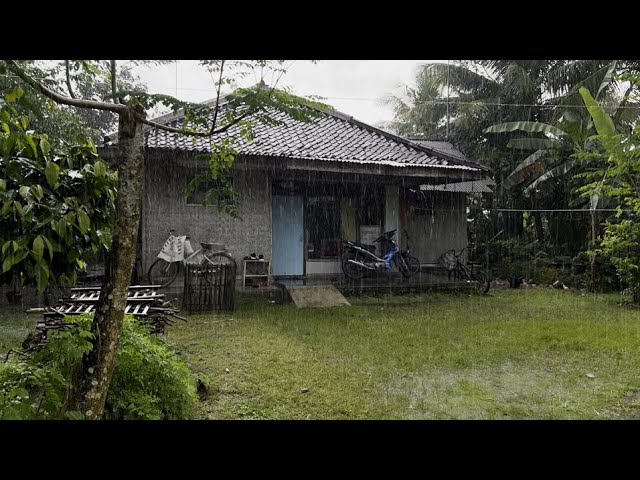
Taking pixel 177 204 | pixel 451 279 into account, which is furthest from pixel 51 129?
pixel 451 279

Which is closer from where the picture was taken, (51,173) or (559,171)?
(51,173)

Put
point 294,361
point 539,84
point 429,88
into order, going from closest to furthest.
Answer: point 294,361 → point 539,84 → point 429,88

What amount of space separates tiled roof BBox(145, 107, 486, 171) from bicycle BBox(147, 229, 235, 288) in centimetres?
140

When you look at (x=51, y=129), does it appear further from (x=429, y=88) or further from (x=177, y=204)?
(x=429, y=88)

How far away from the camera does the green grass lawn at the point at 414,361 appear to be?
9.75 ft

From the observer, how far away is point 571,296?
7852mm

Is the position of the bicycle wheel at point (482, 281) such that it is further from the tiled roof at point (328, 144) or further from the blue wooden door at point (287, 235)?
the blue wooden door at point (287, 235)

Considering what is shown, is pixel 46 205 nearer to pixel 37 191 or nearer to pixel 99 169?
pixel 37 191

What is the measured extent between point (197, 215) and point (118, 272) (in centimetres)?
511

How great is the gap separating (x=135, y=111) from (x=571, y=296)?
25.5ft

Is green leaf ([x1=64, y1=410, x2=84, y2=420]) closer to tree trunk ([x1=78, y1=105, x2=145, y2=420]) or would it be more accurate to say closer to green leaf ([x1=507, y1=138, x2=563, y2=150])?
tree trunk ([x1=78, y1=105, x2=145, y2=420])

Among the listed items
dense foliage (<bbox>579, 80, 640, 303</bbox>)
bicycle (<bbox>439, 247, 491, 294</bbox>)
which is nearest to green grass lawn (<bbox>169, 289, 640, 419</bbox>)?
dense foliage (<bbox>579, 80, 640, 303</bbox>)

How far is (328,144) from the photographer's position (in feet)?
25.1

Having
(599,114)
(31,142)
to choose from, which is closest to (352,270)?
(599,114)
